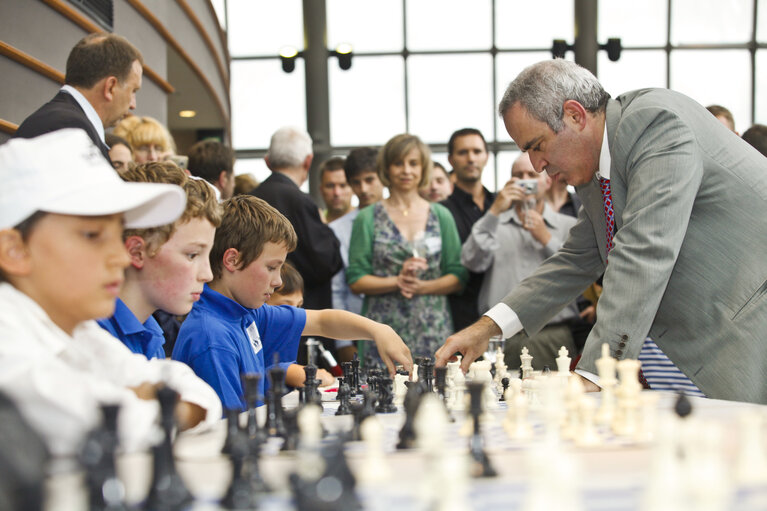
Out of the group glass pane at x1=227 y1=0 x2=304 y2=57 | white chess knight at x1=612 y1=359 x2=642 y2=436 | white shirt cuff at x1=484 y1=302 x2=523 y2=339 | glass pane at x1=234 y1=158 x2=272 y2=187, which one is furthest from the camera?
glass pane at x1=234 y1=158 x2=272 y2=187

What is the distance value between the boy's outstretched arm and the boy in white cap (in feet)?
3.60

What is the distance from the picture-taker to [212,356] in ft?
6.32

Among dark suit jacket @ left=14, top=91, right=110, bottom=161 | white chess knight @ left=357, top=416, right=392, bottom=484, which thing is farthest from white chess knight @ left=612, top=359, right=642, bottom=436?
dark suit jacket @ left=14, top=91, right=110, bottom=161

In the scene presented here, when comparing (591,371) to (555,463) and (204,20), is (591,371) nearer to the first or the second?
(555,463)

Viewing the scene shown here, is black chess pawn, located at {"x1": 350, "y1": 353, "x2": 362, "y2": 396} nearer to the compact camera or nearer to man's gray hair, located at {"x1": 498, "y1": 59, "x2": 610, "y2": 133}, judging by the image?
man's gray hair, located at {"x1": 498, "y1": 59, "x2": 610, "y2": 133}

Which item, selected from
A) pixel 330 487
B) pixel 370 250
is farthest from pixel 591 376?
pixel 370 250

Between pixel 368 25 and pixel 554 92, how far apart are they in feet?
28.5

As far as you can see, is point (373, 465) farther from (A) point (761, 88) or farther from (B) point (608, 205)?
(A) point (761, 88)

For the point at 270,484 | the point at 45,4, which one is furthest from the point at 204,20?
the point at 270,484

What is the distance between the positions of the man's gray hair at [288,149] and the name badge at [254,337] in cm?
162

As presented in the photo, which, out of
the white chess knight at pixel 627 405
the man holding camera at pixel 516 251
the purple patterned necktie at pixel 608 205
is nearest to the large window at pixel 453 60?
the man holding camera at pixel 516 251

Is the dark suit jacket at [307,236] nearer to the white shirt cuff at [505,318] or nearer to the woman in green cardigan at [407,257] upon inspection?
the woman in green cardigan at [407,257]

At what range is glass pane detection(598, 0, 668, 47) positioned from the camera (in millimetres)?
10695

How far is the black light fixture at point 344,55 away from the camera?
10.00 m
